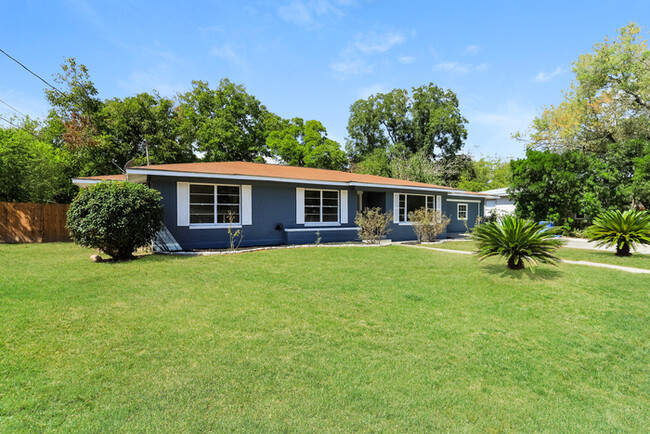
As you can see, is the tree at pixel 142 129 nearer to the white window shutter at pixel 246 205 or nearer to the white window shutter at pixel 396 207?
the white window shutter at pixel 246 205

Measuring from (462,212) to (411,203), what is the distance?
641 centimetres

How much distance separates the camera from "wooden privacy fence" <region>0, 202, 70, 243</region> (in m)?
14.5

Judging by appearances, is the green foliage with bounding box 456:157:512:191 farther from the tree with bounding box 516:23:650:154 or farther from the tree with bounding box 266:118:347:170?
the tree with bounding box 266:118:347:170

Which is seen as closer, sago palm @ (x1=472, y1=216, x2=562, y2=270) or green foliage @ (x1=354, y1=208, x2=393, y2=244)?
sago palm @ (x1=472, y1=216, x2=562, y2=270)

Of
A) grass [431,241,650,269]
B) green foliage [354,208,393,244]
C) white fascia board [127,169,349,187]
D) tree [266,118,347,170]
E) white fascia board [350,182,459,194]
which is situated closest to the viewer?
grass [431,241,650,269]

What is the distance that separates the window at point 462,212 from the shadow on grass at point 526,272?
43.4 ft

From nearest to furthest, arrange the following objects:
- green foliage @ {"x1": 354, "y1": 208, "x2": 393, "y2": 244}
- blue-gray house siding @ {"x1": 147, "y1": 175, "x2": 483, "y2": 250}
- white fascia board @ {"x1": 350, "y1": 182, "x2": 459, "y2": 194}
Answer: blue-gray house siding @ {"x1": 147, "y1": 175, "x2": 483, "y2": 250}, green foliage @ {"x1": 354, "y1": 208, "x2": 393, "y2": 244}, white fascia board @ {"x1": 350, "y1": 182, "x2": 459, "y2": 194}

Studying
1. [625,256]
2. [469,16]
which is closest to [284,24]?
[469,16]

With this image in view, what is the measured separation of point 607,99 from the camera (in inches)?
913

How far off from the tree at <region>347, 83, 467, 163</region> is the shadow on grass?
2990cm

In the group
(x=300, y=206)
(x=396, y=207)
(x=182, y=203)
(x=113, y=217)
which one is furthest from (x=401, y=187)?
(x=113, y=217)

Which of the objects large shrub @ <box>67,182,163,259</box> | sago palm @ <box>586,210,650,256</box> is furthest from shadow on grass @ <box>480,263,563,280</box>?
large shrub @ <box>67,182,163,259</box>

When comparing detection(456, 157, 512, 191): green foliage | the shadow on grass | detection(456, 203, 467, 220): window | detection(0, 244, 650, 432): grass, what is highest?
detection(456, 157, 512, 191): green foliage

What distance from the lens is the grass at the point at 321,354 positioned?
2.52m
